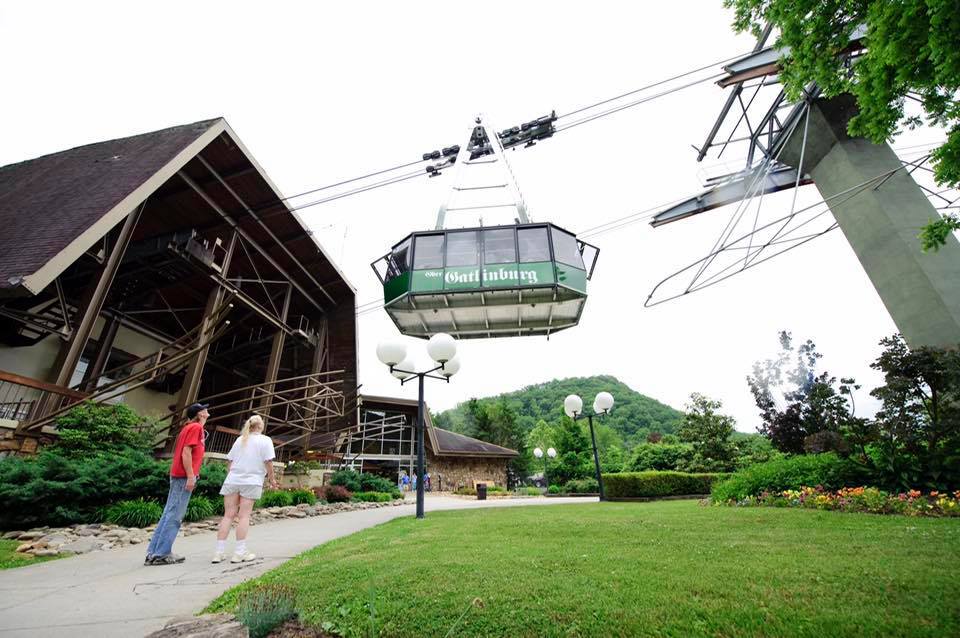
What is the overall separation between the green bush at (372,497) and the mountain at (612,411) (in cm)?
3230

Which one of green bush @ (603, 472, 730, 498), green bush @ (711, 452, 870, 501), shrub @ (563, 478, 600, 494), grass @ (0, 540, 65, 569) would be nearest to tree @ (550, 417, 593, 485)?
shrub @ (563, 478, 600, 494)

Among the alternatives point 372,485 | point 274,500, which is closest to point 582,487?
point 372,485

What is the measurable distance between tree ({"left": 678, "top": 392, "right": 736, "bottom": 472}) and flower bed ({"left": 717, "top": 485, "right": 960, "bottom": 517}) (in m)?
9.77

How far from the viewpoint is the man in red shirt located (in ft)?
12.8

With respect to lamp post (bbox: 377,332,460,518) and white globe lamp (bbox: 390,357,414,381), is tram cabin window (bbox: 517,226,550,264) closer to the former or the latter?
lamp post (bbox: 377,332,460,518)

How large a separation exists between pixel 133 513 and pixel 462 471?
22.8 metres

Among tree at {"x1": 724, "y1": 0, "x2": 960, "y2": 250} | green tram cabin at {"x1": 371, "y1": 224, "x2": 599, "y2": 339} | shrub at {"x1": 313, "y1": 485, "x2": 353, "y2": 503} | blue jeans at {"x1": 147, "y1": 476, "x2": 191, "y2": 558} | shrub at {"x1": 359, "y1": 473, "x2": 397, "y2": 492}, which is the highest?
green tram cabin at {"x1": 371, "y1": 224, "x2": 599, "y2": 339}

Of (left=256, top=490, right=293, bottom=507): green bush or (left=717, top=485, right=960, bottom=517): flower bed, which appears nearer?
(left=717, top=485, right=960, bottom=517): flower bed

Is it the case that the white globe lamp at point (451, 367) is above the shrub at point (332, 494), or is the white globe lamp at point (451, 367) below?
above

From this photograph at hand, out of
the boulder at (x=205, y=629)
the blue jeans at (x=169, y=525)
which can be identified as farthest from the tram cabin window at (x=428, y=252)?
the boulder at (x=205, y=629)

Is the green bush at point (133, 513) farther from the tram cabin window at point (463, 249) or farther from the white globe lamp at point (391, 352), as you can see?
the tram cabin window at point (463, 249)

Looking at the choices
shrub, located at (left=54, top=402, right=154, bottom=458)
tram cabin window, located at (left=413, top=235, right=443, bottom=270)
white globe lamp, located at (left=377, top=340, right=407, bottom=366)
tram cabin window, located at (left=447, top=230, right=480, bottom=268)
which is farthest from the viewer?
tram cabin window, located at (left=413, top=235, right=443, bottom=270)

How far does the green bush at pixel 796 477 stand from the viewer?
6.88 meters

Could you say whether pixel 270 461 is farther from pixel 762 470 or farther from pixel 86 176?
pixel 86 176
